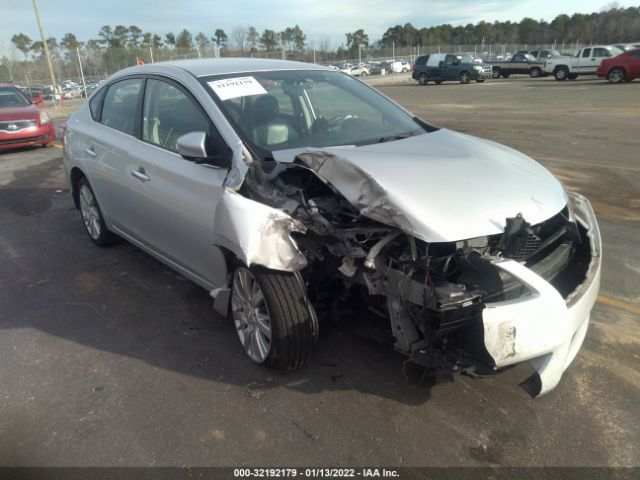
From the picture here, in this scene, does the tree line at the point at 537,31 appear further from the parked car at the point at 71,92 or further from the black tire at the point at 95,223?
the black tire at the point at 95,223

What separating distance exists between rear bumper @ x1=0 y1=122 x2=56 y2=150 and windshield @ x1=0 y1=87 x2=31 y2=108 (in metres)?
1.04

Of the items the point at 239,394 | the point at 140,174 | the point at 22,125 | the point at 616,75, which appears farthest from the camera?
the point at 616,75

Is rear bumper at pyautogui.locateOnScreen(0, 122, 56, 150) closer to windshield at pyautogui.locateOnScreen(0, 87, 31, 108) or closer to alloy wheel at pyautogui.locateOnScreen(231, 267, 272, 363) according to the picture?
windshield at pyautogui.locateOnScreen(0, 87, 31, 108)

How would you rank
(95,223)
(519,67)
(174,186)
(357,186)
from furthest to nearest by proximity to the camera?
(519,67), (95,223), (174,186), (357,186)

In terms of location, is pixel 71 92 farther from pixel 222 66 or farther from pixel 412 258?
pixel 412 258

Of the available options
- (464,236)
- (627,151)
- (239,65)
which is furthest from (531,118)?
(464,236)

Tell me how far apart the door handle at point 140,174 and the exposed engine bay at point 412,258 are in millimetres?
1227

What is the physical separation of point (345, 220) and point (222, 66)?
6.20 feet

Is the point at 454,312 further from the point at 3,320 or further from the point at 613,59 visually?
the point at 613,59

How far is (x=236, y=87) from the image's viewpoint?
3.55 metres

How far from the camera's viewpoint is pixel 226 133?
3189 mm

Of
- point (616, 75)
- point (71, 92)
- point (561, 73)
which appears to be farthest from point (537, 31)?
point (71, 92)

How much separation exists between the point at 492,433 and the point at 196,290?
2.58 meters

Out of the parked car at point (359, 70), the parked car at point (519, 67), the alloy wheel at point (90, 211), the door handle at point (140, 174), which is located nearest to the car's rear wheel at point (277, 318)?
the door handle at point (140, 174)
